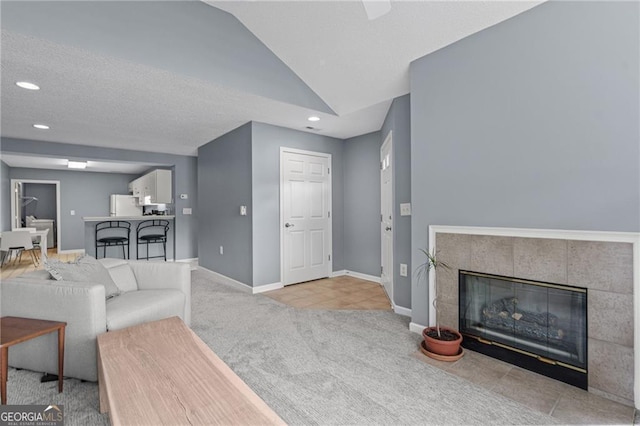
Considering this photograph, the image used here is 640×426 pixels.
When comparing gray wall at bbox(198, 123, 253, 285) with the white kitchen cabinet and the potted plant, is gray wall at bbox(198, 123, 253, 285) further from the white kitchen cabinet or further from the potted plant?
the potted plant

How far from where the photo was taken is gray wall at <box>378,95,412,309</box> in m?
3.19

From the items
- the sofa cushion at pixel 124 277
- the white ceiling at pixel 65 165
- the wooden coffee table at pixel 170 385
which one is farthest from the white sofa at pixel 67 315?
the white ceiling at pixel 65 165

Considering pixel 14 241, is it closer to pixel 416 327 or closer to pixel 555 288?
pixel 416 327

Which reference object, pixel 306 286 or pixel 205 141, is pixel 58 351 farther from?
pixel 205 141

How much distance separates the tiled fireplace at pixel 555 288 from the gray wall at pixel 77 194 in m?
9.78

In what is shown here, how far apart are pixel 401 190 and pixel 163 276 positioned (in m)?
2.48

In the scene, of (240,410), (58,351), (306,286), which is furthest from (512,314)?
(58,351)

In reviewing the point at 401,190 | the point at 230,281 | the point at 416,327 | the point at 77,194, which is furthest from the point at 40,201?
the point at 416,327

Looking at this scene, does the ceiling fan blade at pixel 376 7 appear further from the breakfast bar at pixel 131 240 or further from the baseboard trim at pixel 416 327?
the breakfast bar at pixel 131 240

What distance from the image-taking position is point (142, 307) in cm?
217

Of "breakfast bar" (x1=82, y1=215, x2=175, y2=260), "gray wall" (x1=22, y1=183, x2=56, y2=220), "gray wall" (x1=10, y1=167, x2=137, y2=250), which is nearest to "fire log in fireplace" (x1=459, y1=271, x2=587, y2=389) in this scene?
"breakfast bar" (x1=82, y1=215, x2=175, y2=260)

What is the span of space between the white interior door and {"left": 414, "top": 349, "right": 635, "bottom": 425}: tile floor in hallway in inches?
55.4

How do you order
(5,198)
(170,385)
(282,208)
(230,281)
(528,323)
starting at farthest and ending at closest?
(5,198)
(230,281)
(282,208)
(528,323)
(170,385)

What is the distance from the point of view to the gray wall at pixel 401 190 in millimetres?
3191
